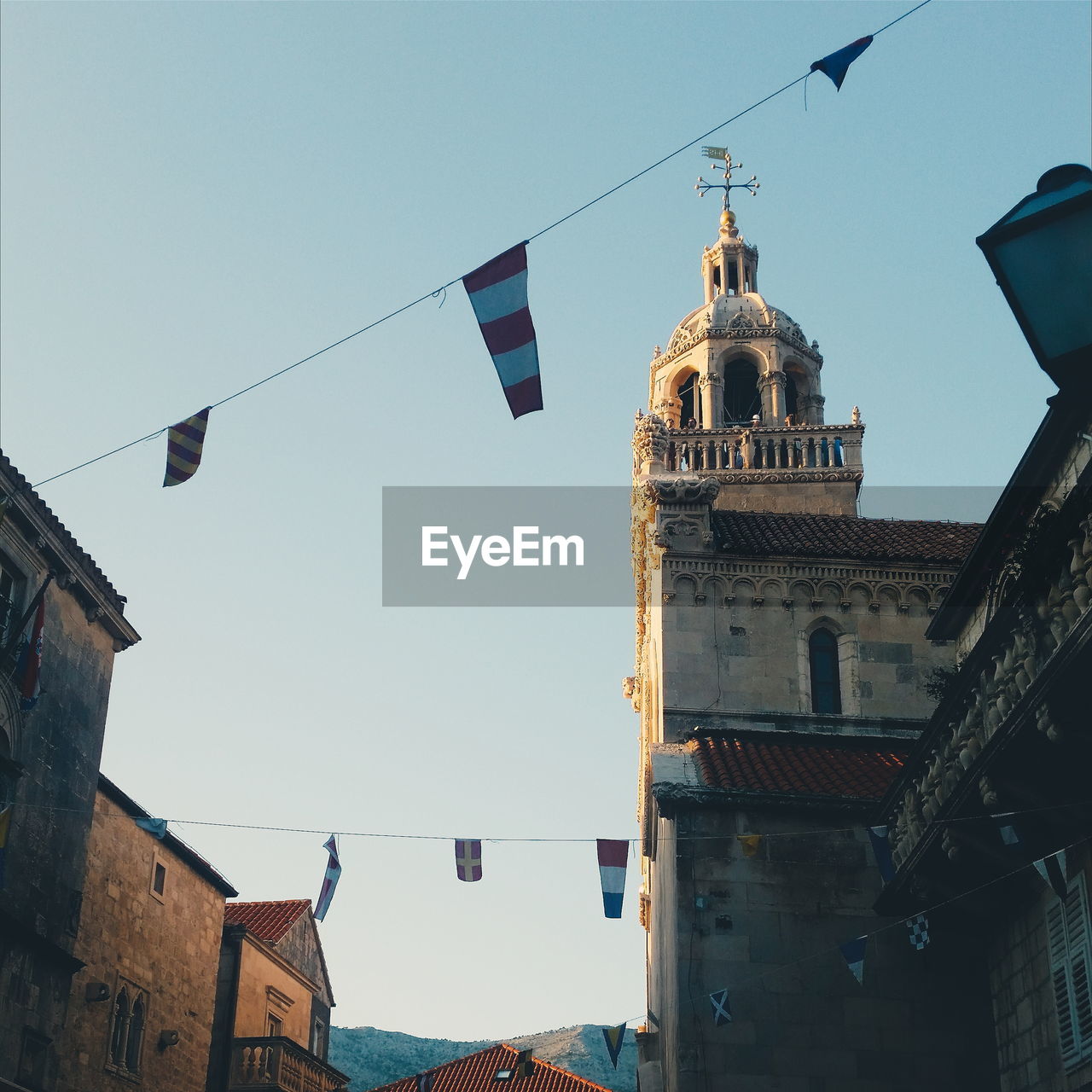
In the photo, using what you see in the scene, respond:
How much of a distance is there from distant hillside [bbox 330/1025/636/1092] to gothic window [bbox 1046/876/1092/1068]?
67588mm

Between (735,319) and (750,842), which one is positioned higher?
(735,319)

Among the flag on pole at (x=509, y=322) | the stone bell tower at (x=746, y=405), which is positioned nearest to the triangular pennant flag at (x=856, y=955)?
the flag on pole at (x=509, y=322)

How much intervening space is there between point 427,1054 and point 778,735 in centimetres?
6864

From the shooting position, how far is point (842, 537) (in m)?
27.1

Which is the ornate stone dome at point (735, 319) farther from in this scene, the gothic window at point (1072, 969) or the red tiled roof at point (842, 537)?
the gothic window at point (1072, 969)

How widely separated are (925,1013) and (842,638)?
332 inches

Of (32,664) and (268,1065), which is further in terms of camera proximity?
(268,1065)

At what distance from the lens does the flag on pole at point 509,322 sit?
498 inches

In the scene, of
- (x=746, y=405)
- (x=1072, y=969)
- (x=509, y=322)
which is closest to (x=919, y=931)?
(x=1072, y=969)

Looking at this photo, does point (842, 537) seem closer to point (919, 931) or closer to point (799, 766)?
point (799, 766)

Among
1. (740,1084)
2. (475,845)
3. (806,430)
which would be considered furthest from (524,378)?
(806,430)

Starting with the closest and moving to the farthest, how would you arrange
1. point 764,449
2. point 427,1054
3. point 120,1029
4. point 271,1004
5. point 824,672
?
point 120,1029, point 824,672, point 271,1004, point 764,449, point 427,1054

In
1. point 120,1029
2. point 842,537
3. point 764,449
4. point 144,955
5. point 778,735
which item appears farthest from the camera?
point 764,449

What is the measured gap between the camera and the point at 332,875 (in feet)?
68.4
